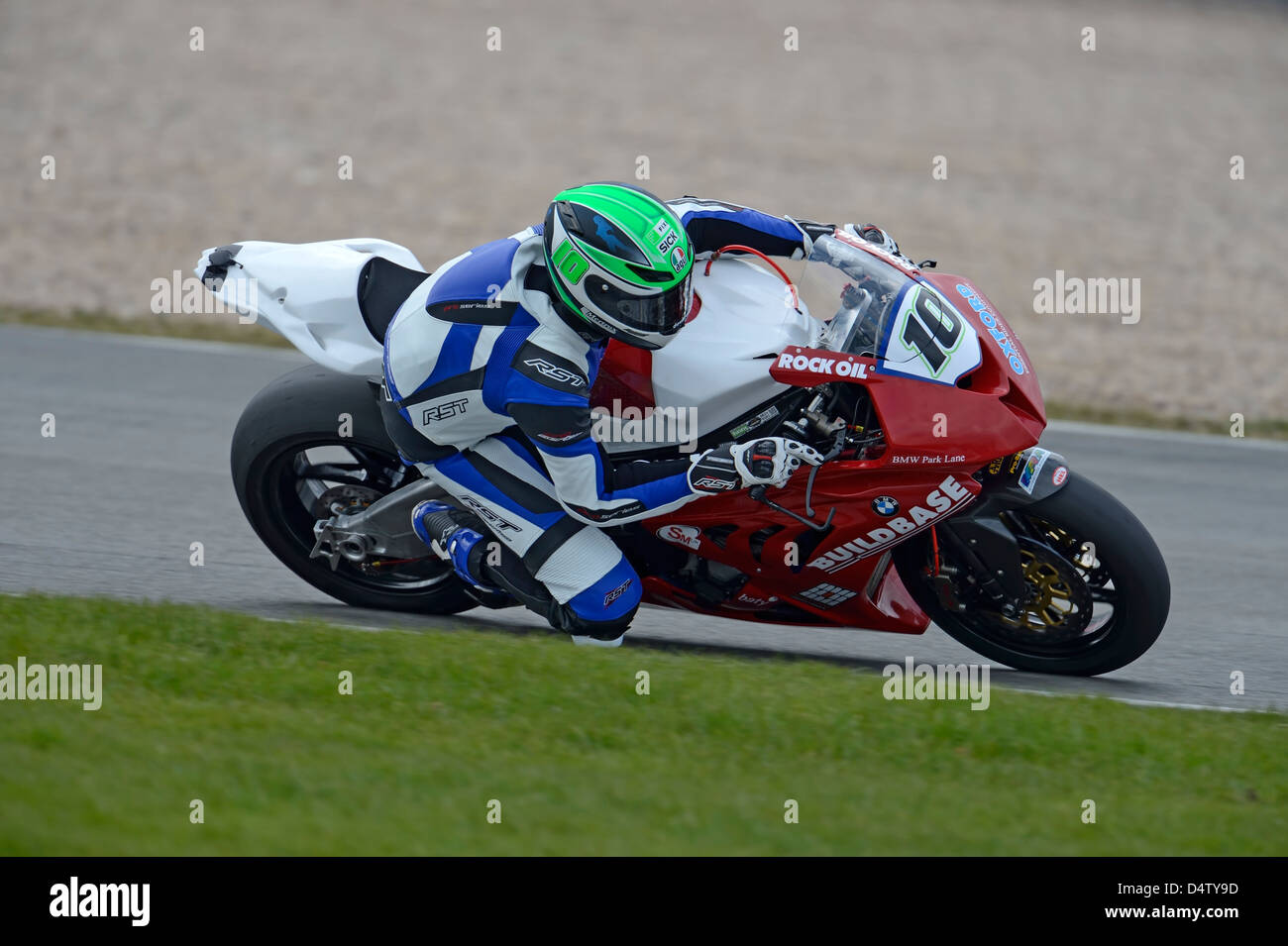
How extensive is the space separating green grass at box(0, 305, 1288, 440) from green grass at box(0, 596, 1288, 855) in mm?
4933

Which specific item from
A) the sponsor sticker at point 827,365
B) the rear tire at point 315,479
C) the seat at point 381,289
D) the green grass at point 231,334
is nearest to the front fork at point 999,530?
the sponsor sticker at point 827,365

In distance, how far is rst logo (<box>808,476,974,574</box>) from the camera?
5.27 metres

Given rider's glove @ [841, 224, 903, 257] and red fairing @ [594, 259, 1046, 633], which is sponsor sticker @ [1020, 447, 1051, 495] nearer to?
red fairing @ [594, 259, 1046, 633]

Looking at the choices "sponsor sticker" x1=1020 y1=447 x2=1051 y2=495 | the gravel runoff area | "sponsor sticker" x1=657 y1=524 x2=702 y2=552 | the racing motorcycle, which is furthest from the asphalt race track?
the gravel runoff area

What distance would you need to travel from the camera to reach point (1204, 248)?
1423cm

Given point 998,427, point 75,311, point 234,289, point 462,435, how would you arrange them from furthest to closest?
point 75,311 < point 234,289 < point 462,435 < point 998,427

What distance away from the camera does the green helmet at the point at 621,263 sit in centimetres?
496

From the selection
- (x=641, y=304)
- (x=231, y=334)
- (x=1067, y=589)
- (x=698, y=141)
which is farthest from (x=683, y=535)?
(x=698, y=141)

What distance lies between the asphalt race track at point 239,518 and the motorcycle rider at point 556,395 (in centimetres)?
60

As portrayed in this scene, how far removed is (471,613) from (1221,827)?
311 centimetres

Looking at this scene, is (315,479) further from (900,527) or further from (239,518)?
(900,527)

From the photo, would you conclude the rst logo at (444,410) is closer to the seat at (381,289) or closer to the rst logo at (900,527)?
the seat at (381,289)

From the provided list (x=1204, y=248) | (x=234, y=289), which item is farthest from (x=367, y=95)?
(x=234, y=289)

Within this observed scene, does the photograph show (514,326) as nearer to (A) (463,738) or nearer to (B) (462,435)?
(B) (462,435)
